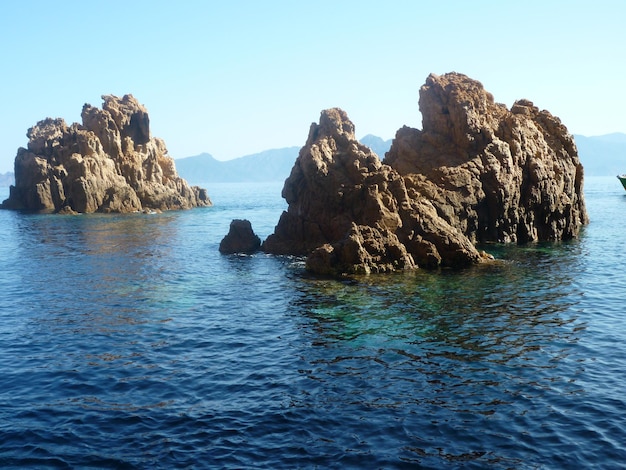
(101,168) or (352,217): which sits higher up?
(101,168)

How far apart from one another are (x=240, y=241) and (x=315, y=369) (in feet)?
121

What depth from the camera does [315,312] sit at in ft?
116

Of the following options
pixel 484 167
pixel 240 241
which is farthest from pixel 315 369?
pixel 484 167

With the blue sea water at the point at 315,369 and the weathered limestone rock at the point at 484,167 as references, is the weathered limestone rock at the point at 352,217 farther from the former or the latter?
the weathered limestone rock at the point at 484,167

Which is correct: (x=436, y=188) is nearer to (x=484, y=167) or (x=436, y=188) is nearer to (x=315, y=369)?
(x=484, y=167)

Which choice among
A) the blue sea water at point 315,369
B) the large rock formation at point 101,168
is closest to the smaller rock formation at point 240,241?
the blue sea water at point 315,369

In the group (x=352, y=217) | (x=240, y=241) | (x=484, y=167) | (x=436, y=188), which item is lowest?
(x=240, y=241)

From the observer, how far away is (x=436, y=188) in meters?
56.8

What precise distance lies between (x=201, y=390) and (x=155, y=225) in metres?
71.8

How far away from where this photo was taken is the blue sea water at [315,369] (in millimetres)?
18203

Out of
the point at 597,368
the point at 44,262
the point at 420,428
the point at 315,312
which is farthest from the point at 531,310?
the point at 44,262

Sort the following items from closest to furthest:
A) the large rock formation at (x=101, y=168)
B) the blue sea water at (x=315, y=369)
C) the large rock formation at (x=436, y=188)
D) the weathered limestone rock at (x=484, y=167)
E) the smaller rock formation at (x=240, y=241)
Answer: the blue sea water at (x=315, y=369) < the large rock formation at (x=436, y=188) < the weathered limestone rock at (x=484, y=167) < the smaller rock formation at (x=240, y=241) < the large rock formation at (x=101, y=168)

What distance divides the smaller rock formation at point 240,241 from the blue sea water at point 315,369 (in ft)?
37.8

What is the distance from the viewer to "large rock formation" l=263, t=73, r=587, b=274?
4844cm
